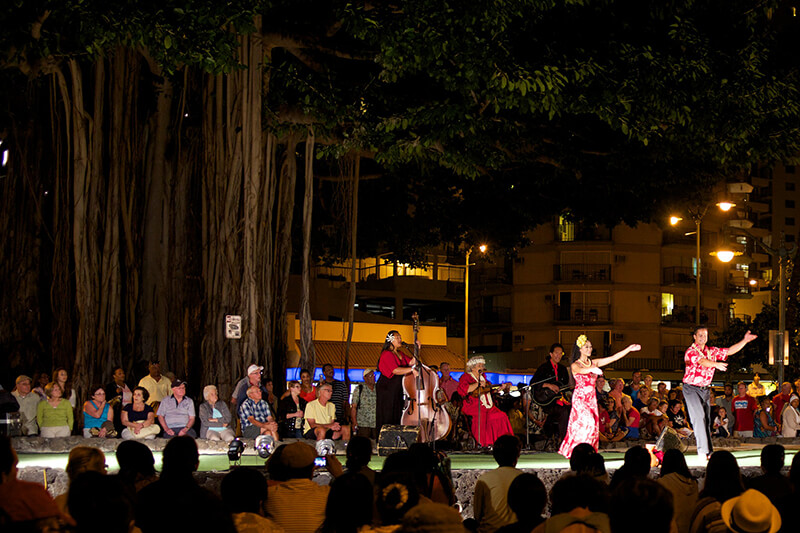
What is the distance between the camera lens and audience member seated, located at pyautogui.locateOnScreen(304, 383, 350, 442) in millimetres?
15375

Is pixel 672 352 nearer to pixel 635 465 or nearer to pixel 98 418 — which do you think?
pixel 98 418

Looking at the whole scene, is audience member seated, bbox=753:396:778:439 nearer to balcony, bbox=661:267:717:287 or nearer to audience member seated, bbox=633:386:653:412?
audience member seated, bbox=633:386:653:412

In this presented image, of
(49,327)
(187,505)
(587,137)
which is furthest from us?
(587,137)

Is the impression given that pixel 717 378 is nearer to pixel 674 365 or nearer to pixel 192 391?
pixel 674 365

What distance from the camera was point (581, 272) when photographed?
2238 inches

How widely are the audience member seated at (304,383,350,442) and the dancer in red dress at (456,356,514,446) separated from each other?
1973mm

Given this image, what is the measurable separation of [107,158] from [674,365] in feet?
143

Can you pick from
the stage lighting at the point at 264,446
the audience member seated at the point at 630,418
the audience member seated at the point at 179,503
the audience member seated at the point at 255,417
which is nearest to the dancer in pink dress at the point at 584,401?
the stage lighting at the point at 264,446

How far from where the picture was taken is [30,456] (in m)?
13.1

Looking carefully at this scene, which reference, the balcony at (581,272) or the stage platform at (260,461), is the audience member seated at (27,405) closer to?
the stage platform at (260,461)

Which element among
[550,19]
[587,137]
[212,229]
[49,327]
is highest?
[550,19]

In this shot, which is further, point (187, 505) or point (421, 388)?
point (421, 388)

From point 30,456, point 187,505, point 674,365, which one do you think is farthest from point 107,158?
point 674,365

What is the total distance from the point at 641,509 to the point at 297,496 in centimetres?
248
